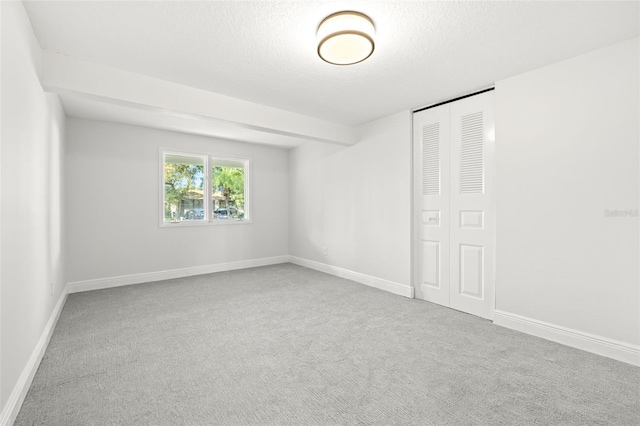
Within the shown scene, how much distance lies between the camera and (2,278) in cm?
160

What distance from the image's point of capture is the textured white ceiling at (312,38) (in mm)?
1984

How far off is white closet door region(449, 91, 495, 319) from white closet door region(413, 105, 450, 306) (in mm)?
93

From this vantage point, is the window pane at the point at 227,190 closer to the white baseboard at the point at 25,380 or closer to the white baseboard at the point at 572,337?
the white baseboard at the point at 25,380

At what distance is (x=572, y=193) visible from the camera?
260cm

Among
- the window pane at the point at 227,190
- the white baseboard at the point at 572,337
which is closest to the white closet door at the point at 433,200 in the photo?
the white baseboard at the point at 572,337

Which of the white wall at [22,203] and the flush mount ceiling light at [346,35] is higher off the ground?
the flush mount ceiling light at [346,35]

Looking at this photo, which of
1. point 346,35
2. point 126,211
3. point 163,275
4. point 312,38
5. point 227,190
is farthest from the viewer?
point 227,190

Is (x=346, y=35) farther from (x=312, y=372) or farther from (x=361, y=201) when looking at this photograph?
(x=361, y=201)

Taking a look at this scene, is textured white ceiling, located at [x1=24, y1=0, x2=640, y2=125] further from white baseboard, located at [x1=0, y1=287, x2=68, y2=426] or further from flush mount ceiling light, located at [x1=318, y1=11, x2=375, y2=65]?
white baseboard, located at [x1=0, y1=287, x2=68, y2=426]

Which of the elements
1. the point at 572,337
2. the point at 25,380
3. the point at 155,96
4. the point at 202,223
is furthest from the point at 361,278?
the point at 25,380

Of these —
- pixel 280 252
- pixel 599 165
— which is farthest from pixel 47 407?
pixel 280 252

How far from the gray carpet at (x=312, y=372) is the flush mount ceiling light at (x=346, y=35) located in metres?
2.38

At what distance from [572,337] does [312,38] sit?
335cm

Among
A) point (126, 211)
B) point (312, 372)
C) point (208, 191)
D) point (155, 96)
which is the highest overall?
point (155, 96)
